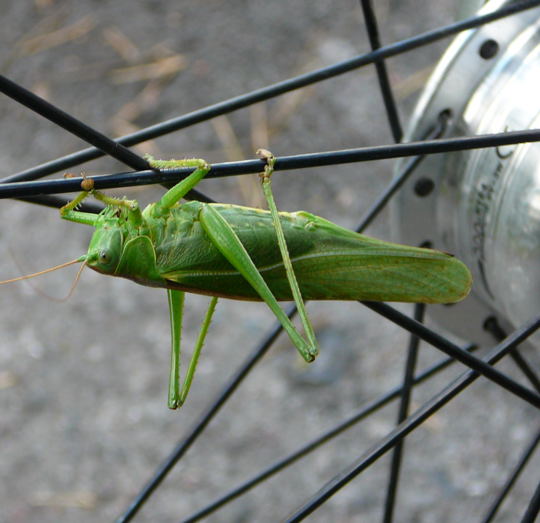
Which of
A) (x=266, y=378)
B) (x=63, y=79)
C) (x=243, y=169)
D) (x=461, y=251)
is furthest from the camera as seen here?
(x=63, y=79)

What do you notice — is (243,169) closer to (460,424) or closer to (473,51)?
(473,51)

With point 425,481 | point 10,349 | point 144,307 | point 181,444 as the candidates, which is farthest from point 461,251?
point 10,349

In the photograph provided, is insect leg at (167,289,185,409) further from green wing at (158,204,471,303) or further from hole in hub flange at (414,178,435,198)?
hole in hub flange at (414,178,435,198)

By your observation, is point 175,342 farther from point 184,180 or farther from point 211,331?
point 211,331

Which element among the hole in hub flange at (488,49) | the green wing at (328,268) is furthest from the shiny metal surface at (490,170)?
the green wing at (328,268)

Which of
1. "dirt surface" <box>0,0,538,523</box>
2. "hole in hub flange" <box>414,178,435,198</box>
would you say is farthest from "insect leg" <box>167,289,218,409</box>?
"dirt surface" <box>0,0,538,523</box>
